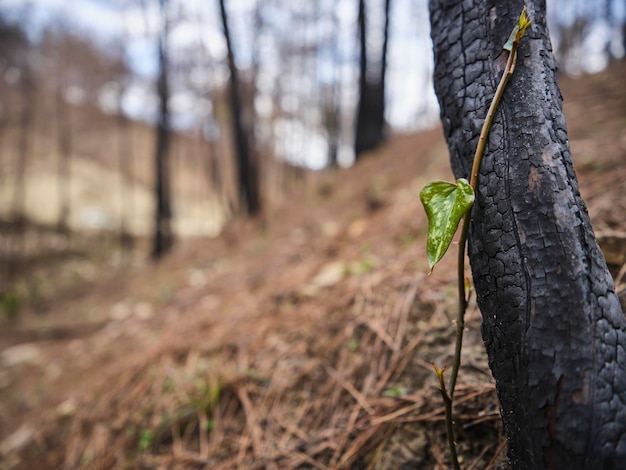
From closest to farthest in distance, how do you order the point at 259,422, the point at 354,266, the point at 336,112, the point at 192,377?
the point at 259,422 → the point at 192,377 → the point at 354,266 → the point at 336,112

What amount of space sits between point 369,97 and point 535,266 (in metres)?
6.45

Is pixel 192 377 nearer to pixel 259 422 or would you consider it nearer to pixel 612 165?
pixel 259 422

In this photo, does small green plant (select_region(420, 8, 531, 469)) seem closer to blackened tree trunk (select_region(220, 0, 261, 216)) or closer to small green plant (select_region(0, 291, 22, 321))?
blackened tree trunk (select_region(220, 0, 261, 216))

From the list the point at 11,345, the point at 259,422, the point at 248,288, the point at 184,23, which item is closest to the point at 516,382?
the point at 259,422

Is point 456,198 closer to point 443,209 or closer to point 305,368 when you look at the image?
point 443,209

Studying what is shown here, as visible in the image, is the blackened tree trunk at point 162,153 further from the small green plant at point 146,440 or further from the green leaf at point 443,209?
the green leaf at point 443,209

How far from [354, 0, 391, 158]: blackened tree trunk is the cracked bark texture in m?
6.10

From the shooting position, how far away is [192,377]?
202 cm

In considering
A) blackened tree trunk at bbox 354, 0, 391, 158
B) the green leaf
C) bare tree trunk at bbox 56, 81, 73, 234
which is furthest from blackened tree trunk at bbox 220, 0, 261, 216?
bare tree trunk at bbox 56, 81, 73, 234

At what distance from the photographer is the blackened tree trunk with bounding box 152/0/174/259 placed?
28.7 ft

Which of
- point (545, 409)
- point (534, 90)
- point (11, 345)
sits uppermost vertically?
point (534, 90)

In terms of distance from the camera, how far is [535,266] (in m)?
0.71

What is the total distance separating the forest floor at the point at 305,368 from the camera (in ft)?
4.19

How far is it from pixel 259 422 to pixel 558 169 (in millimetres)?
1490
